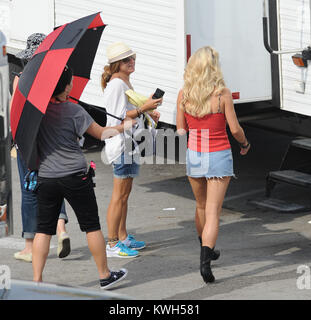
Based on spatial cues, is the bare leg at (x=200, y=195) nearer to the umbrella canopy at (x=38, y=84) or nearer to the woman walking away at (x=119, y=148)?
the woman walking away at (x=119, y=148)

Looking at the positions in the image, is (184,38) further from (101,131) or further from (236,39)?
(101,131)

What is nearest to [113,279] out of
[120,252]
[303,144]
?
[120,252]

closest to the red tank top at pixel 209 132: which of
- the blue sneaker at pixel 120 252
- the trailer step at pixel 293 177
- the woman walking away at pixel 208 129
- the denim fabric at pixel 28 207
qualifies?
the woman walking away at pixel 208 129

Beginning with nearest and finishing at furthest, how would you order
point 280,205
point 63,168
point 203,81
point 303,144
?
point 63,168, point 203,81, point 280,205, point 303,144

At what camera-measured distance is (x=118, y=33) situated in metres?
8.69

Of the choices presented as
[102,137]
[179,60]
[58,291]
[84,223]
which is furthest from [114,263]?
[58,291]

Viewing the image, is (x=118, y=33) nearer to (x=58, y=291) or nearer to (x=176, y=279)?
(x=176, y=279)

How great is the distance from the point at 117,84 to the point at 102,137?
3.48 ft

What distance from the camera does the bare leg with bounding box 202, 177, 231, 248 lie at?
612cm

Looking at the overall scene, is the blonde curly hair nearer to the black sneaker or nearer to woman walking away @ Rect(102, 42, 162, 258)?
woman walking away @ Rect(102, 42, 162, 258)

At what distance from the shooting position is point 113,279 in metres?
5.99

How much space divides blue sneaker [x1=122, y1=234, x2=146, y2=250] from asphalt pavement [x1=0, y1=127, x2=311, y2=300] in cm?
7

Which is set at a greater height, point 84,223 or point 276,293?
point 84,223

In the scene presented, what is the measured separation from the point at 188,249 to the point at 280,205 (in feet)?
4.80
